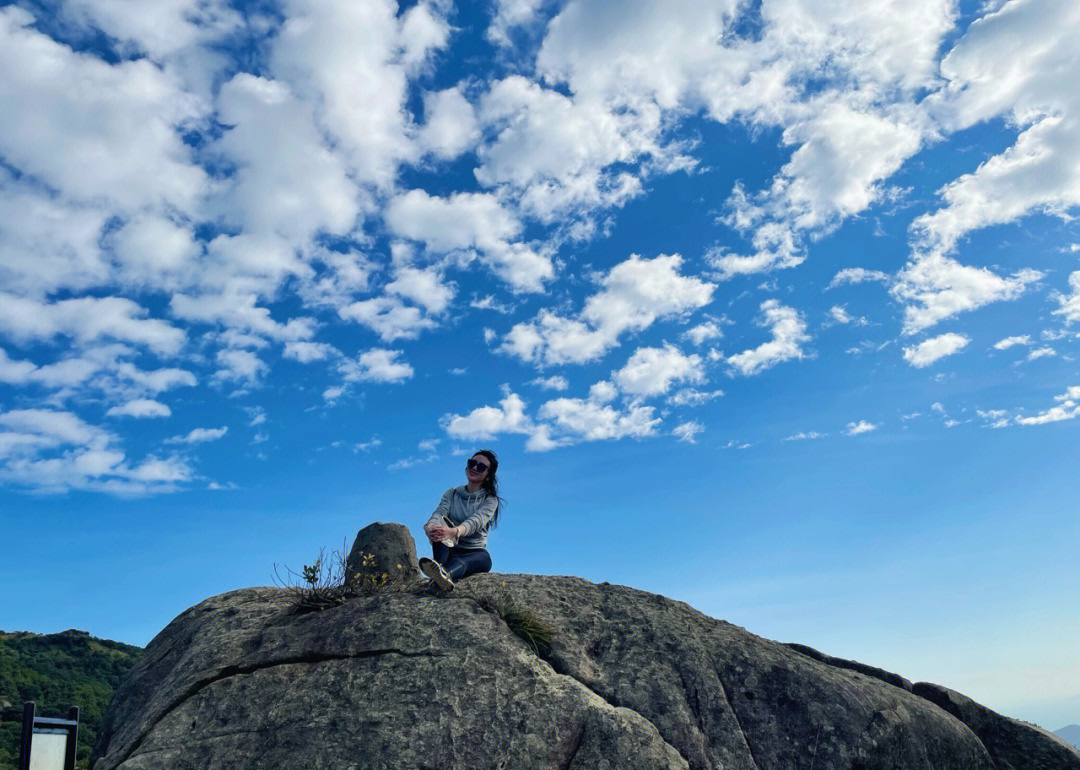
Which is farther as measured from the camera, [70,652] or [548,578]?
[70,652]

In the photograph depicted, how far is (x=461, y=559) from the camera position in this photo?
1292 centimetres

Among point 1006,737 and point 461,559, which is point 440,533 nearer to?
point 461,559

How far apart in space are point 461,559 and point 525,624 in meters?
2.06

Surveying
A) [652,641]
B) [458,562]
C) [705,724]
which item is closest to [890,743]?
[705,724]

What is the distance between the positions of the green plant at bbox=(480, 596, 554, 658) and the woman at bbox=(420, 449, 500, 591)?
0.90m

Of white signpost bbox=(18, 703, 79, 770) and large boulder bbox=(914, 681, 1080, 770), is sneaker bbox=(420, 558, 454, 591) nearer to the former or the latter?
white signpost bbox=(18, 703, 79, 770)

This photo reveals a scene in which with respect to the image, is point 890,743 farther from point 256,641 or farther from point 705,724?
point 256,641

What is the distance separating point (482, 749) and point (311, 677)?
100 inches

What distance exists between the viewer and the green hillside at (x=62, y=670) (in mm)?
47875

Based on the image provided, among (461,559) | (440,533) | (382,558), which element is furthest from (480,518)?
(382,558)

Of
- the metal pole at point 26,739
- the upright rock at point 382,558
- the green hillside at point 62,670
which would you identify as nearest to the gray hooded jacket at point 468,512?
the upright rock at point 382,558

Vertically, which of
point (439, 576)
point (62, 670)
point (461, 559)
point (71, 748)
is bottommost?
point (71, 748)

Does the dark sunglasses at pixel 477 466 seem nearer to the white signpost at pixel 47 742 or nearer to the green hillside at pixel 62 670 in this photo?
the white signpost at pixel 47 742

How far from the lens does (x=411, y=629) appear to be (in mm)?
10867
